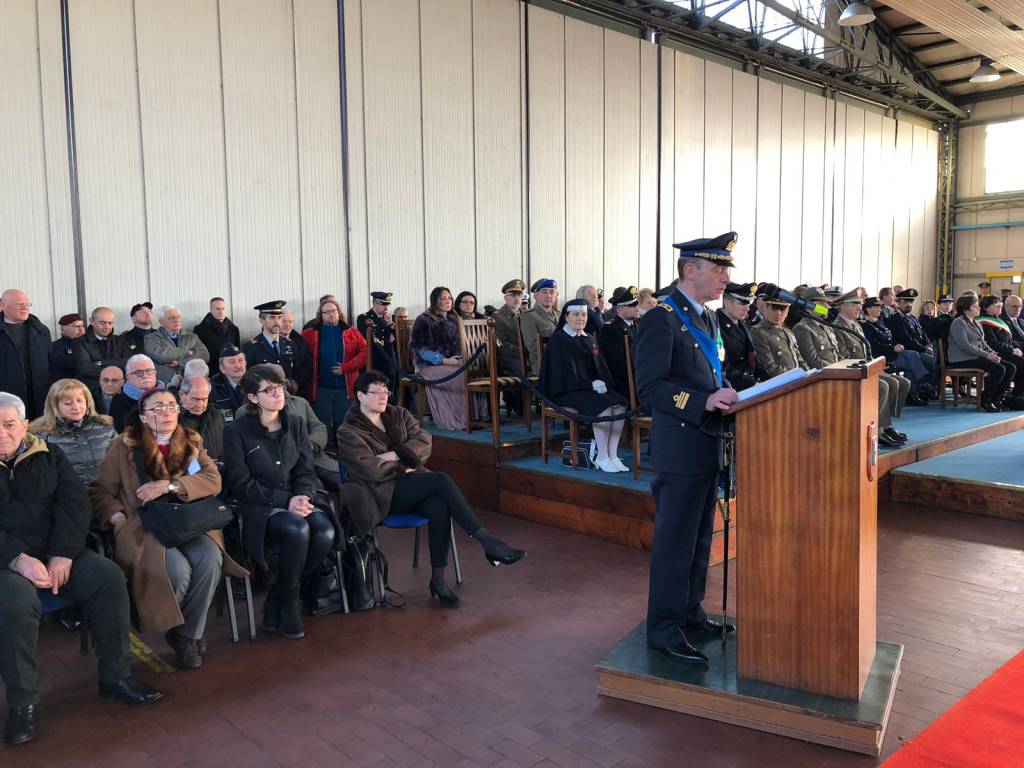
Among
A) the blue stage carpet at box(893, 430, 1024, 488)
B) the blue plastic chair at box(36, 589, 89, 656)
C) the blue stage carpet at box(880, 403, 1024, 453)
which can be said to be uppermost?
the blue plastic chair at box(36, 589, 89, 656)

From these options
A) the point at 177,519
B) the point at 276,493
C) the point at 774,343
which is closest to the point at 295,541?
the point at 276,493

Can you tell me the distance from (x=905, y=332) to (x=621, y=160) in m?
4.32

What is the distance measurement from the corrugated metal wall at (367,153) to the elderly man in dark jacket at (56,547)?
4161mm

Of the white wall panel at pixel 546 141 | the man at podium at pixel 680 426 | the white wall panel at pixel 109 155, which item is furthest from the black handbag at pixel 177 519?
the white wall panel at pixel 546 141

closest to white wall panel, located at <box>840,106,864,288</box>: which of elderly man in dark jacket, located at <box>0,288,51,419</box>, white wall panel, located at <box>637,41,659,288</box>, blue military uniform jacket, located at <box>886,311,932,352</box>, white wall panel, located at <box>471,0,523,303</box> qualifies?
white wall panel, located at <box>637,41,659,288</box>

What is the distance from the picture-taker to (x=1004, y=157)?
17.4 metres

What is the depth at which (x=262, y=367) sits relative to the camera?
3775 millimetres

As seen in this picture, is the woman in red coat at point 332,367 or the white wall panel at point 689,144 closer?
the woman in red coat at point 332,367

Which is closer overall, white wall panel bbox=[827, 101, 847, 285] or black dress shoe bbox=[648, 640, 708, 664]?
black dress shoe bbox=[648, 640, 708, 664]

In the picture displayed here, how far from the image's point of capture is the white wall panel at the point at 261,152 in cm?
768

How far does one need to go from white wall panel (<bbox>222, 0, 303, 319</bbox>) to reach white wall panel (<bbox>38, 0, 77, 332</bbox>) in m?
1.38

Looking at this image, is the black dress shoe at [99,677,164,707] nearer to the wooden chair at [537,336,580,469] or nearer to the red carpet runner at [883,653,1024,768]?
the red carpet runner at [883,653,1024,768]

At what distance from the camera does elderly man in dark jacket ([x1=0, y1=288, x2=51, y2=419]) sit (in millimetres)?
5715

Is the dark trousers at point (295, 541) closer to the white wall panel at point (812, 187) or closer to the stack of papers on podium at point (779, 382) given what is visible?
the stack of papers on podium at point (779, 382)
